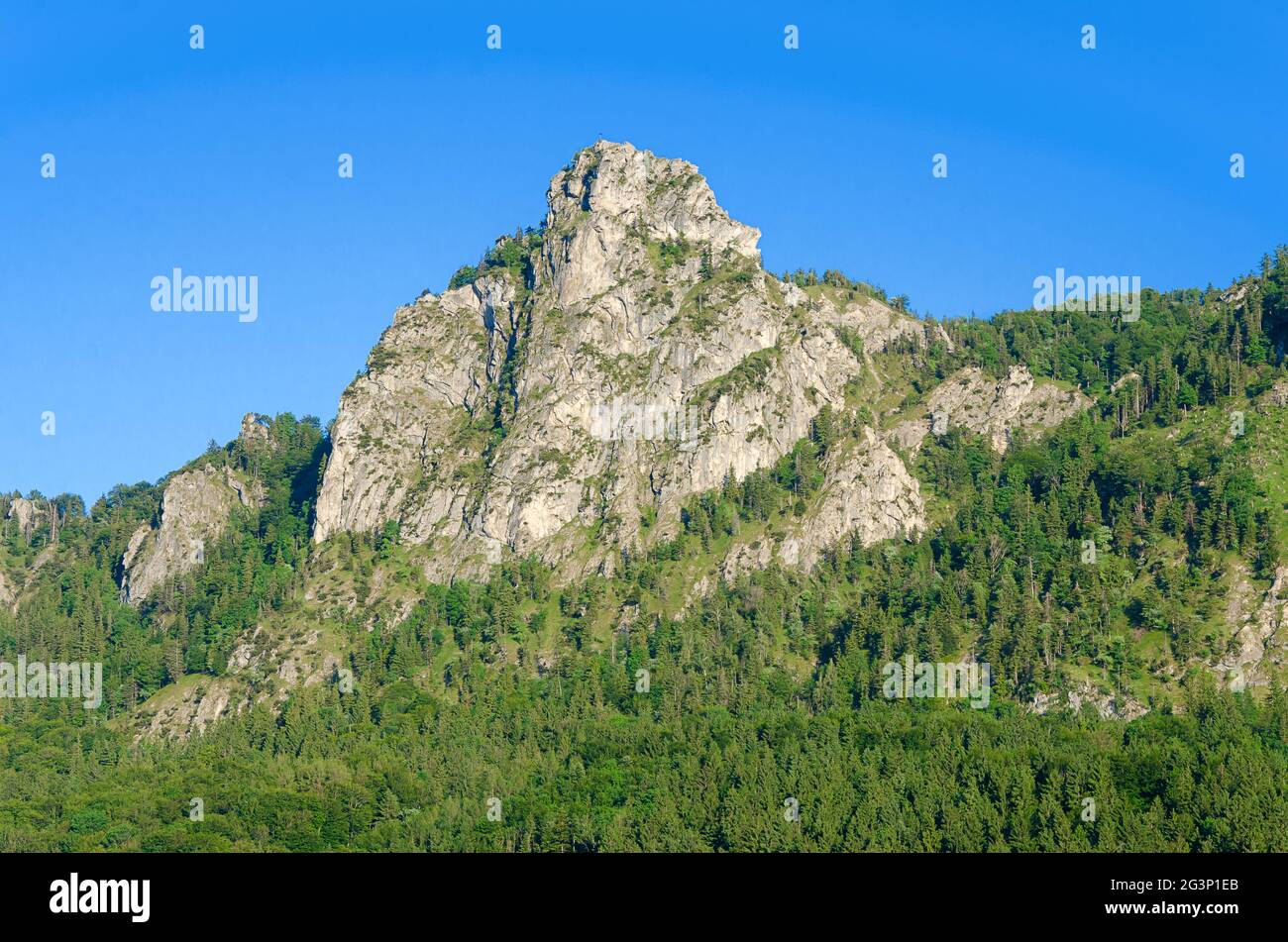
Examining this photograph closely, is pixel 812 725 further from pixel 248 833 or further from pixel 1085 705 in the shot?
pixel 248 833

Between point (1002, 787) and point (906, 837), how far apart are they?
13044mm

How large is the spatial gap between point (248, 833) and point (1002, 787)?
76551 millimetres

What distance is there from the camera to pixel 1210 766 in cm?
16488

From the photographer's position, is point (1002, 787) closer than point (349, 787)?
Yes

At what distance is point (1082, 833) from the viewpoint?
512ft
